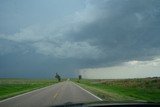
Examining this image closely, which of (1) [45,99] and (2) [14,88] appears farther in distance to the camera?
(2) [14,88]

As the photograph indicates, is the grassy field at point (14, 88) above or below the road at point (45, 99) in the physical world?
above

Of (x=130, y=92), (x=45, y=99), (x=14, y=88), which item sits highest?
(x=14, y=88)

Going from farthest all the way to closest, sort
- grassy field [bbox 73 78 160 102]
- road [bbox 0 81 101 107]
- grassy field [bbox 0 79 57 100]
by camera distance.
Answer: grassy field [bbox 0 79 57 100], grassy field [bbox 73 78 160 102], road [bbox 0 81 101 107]

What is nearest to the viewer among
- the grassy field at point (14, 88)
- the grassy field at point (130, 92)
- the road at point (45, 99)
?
the road at point (45, 99)

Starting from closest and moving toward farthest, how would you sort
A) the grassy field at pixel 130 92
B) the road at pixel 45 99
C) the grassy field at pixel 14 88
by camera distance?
the road at pixel 45 99 → the grassy field at pixel 130 92 → the grassy field at pixel 14 88

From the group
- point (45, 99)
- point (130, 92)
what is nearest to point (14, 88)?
point (130, 92)

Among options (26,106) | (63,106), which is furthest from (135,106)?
(26,106)

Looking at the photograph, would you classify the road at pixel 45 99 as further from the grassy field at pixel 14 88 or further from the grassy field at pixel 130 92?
the grassy field at pixel 14 88

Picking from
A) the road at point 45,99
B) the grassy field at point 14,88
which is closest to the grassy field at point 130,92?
the road at point 45,99

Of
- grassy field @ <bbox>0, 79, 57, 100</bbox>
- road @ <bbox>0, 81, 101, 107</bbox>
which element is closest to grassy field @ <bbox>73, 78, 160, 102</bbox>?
road @ <bbox>0, 81, 101, 107</bbox>

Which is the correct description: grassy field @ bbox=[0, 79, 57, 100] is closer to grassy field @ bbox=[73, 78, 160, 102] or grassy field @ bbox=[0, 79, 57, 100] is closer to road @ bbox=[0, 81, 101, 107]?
road @ bbox=[0, 81, 101, 107]

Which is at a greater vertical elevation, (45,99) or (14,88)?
(14,88)

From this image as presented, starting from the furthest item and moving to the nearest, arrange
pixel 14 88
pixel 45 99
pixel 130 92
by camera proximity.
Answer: pixel 14 88
pixel 130 92
pixel 45 99

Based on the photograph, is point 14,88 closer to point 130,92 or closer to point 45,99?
point 130,92
